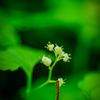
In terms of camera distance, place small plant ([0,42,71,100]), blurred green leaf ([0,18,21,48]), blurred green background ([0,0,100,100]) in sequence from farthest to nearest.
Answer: blurred green background ([0,0,100,100]) → blurred green leaf ([0,18,21,48]) → small plant ([0,42,71,100])

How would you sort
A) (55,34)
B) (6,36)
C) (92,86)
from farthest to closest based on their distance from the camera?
(55,34)
(6,36)
(92,86)

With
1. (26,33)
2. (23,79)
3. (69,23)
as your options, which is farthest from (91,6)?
(23,79)

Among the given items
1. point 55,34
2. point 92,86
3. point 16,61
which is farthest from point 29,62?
point 55,34

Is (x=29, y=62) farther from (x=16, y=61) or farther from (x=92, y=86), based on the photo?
(x=92, y=86)

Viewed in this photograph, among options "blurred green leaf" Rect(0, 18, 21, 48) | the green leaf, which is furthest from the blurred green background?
the green leaf

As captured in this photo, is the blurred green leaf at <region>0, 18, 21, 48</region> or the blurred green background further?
the blurred green background

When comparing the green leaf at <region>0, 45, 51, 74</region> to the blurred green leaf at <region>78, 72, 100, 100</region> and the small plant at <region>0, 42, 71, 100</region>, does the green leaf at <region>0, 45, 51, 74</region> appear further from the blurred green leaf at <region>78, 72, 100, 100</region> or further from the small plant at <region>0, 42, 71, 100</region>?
the blurred green leaf at <region>78, 72, 100, 100</region>

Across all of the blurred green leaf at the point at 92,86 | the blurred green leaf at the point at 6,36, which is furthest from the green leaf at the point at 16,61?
the blurred green leaf at the point at 92,86

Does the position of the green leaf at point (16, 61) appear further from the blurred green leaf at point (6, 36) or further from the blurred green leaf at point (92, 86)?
the blurred green leaf at point (92, 86)
